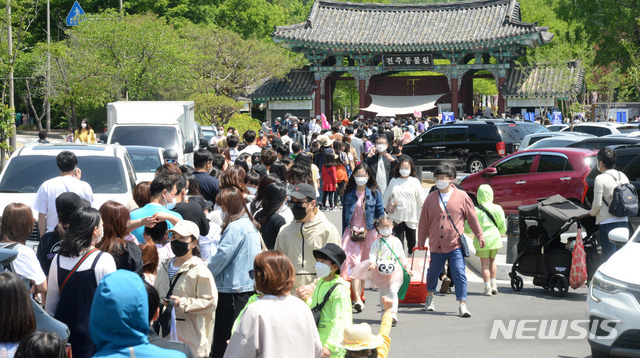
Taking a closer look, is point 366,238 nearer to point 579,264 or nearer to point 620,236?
point 579,264

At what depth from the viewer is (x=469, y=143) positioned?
24.5m

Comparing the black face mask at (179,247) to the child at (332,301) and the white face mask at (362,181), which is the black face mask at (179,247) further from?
the white face mask at (362,181)

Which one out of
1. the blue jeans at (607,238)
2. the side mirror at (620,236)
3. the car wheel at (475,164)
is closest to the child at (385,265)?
the side mirror at (620,236)

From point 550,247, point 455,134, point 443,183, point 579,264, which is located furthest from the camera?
point 455,134

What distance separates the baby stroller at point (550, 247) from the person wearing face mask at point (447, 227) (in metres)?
1.31

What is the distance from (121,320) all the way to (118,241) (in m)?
2.35

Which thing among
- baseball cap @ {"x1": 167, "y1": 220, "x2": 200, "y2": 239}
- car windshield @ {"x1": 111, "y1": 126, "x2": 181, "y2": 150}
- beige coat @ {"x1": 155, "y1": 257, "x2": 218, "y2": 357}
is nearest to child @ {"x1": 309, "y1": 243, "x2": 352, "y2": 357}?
beige coat @ {"x1": 155, "y1": 257, "x2": 218, "y2": 357}

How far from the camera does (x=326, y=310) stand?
203 inches

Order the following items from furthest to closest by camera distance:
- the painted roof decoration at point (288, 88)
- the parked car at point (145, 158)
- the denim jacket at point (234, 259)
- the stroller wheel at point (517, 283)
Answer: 1. the painted roof decoration at point (288, 88)
2. the parked car at point (145, 158)
3. the stroller wheel at point (517, 283)
4. the denim jacket at point (234, 259)

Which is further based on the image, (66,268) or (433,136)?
(433,136)

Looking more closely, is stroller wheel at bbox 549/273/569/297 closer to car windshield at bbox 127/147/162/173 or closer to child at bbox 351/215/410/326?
child at bbox 351/215/410/326

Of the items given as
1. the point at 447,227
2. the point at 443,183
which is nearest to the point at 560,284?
the point at 447,227

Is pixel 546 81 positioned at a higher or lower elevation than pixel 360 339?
higher

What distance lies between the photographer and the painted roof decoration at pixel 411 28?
3878cm
